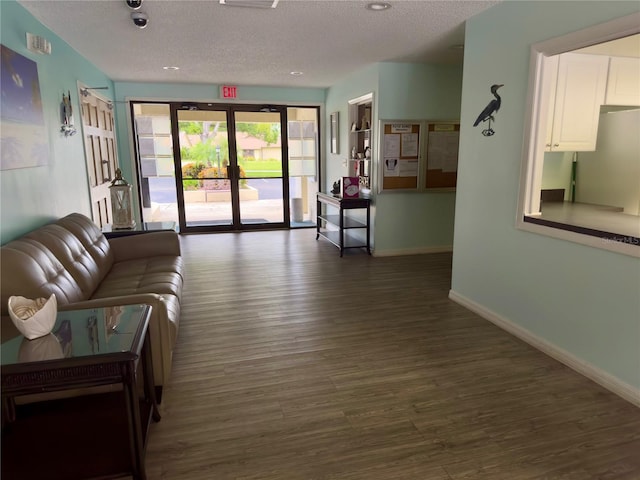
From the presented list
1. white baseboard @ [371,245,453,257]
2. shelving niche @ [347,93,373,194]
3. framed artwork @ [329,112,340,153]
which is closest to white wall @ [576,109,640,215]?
white baseboard @ [371,245,453,257]

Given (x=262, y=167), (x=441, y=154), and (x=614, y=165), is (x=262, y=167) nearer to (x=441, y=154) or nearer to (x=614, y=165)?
(x=441, y=154)

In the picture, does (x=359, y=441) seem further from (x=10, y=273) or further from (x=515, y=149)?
(x=515, y=149)

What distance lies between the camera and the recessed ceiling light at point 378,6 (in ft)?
10.0

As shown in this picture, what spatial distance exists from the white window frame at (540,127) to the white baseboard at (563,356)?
0.75 metres

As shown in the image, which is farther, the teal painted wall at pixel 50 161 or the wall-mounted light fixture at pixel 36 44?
the wall-mounted light fixture at pixel 36 44

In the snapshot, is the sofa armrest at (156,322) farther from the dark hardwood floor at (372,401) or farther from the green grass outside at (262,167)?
the green grass outside at (262,167)

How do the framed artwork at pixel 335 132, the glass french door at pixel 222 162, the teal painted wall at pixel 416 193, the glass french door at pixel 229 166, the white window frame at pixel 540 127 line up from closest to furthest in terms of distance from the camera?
the white window frame at pixel 540 127, the teal painted wall at pixel 416 193, the framed artwork at pixel 335 132, the glass french door at pixel 222 162, the glass french door at pixel 229 166

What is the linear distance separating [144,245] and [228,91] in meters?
3.75

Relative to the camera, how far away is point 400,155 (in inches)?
215

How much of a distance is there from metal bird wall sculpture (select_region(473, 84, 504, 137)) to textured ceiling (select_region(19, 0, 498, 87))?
2.06 ft

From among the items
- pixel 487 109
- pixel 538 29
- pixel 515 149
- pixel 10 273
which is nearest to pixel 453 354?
pixel 515 149

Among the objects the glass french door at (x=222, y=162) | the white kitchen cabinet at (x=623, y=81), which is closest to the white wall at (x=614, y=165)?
the white kitchen cabinet at (x=623, y=81)

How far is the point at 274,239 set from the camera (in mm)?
6742

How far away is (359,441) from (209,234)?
5.62 m
